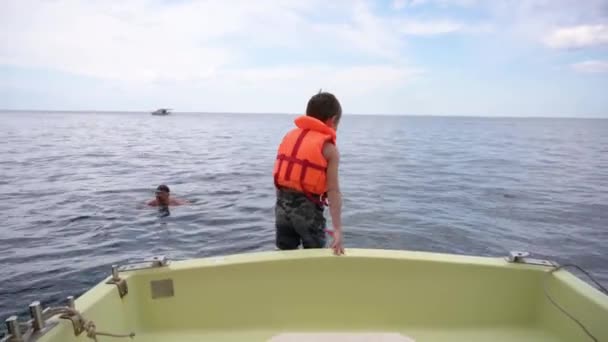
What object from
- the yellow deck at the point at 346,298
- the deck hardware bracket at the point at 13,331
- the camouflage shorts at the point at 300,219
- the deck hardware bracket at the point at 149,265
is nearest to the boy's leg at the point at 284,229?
the camouflage shorts at the point at 300,219

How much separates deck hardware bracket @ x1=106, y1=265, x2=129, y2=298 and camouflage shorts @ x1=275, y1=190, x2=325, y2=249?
1.29 m

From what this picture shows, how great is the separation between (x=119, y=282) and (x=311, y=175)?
153cm

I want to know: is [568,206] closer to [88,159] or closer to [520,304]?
[520,304]

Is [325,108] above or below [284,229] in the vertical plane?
above

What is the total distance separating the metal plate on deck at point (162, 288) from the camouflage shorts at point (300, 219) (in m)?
1.02

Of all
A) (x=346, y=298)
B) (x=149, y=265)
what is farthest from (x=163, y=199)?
(x=346, y=298)

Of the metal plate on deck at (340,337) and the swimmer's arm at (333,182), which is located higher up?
the swimmer's arm at (333,182)

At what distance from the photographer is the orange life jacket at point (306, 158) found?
316cm

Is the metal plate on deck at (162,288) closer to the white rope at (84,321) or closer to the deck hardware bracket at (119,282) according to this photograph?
the deck hardware bracket at (119,282)

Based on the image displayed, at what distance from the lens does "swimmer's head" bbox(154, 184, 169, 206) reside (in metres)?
10.2

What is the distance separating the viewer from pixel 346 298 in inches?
121

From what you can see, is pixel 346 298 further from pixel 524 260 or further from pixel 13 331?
pixel 13 331

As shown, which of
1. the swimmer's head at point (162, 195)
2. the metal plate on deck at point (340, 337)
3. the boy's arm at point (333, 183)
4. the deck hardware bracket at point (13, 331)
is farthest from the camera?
the swimmer's head at point (162, 195)

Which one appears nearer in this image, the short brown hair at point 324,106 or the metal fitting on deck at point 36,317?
the metal fitting on deck at point 36,317
